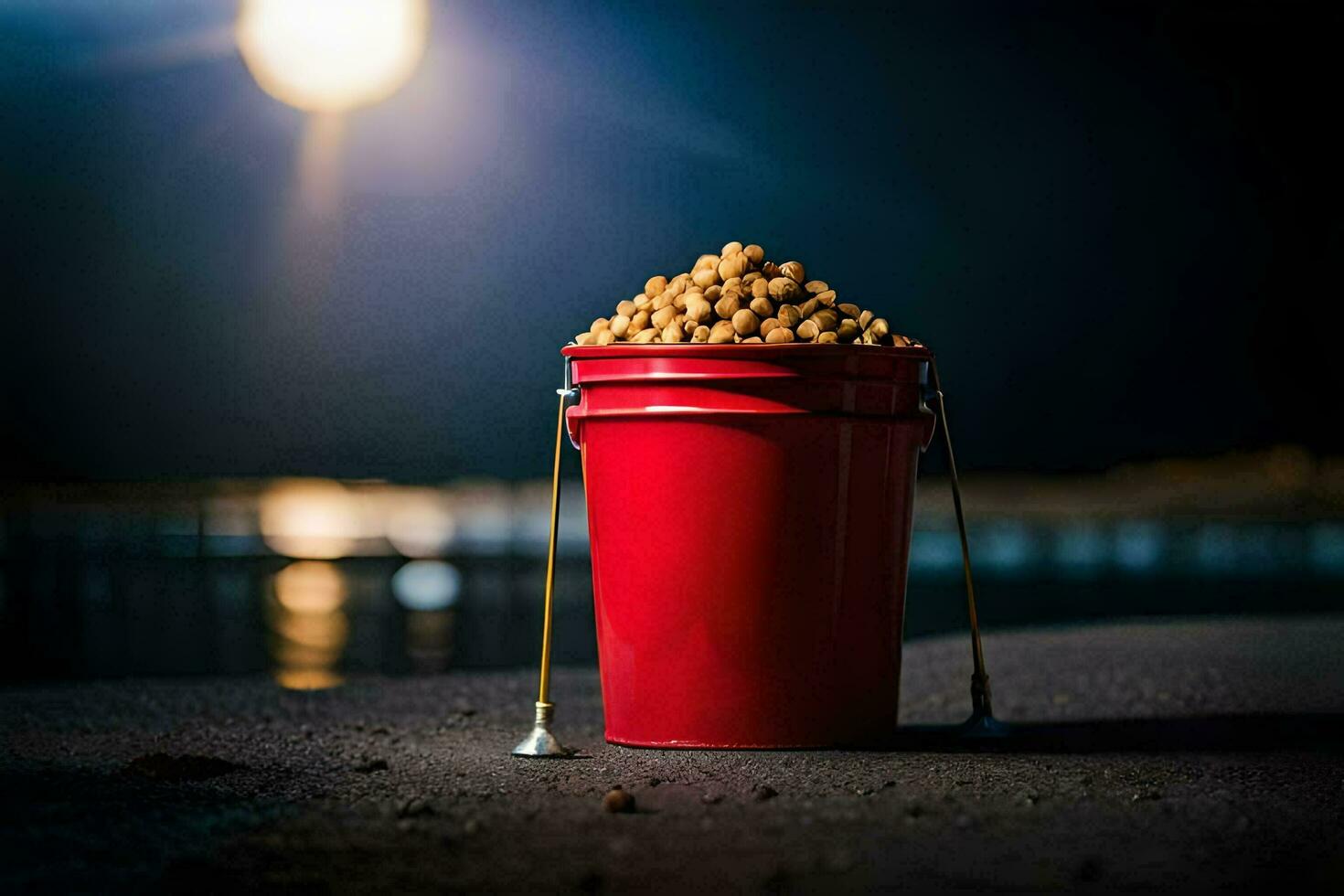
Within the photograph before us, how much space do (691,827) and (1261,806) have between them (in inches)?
51.1

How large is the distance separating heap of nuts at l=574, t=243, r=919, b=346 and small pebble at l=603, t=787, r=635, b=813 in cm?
131

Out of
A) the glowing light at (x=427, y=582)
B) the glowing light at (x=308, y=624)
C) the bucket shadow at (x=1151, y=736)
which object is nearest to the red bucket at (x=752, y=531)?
the bucket shadow at (x=1151, y=736)

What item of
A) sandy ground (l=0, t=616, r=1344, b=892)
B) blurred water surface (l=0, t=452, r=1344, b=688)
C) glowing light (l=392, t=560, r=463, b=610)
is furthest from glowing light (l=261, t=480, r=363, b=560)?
sandy ground (l=0, t=616, r=1344, b=892)

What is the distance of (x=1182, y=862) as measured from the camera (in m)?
3.19

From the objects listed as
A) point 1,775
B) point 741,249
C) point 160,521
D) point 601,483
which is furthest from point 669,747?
point 160,521

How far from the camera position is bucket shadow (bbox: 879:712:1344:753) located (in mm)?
4789

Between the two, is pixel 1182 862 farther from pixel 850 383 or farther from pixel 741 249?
pixel 741 249

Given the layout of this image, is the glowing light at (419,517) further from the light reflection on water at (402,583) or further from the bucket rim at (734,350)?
the bucket rim at (734,350)

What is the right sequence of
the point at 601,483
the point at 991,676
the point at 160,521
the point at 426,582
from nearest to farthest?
1. the point at 601,483
2. the point at 991,676
3. the point at 426,582
4. the point at 160,521

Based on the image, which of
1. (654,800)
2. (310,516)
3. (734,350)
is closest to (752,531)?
(734,350)

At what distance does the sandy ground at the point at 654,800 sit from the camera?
3.07m

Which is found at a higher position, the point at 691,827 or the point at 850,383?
the point at 850,383

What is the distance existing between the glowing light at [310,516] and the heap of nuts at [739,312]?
12.0 meters

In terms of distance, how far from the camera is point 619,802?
362 centimetres
